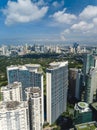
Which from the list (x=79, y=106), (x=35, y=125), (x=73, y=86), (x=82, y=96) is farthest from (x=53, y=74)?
(x=73, y=86)

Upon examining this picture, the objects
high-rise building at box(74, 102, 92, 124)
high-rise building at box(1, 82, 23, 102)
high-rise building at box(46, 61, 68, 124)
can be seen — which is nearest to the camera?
high-rise building at box(74, 102, 92, 124)

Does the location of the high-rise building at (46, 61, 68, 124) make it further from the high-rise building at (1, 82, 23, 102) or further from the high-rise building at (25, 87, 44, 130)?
the high-rise building at (1, 82, 23, 102)

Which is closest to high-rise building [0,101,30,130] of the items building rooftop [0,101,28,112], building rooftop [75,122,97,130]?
building rooftop [0,101,28,112]

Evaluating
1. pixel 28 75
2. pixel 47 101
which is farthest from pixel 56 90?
pixel 28 75

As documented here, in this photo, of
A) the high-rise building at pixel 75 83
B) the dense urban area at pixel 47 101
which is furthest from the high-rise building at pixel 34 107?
the high-rise building at pixel 75 83

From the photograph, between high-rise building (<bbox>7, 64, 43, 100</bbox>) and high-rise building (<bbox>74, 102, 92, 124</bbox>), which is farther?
high-rise building (<bbox>7, 64, 43, 100</bbox>)

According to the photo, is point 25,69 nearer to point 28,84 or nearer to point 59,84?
point 28,84

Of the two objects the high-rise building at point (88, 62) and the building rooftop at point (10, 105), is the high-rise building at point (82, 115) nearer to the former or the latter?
the building rooftop at point (10, 105)
